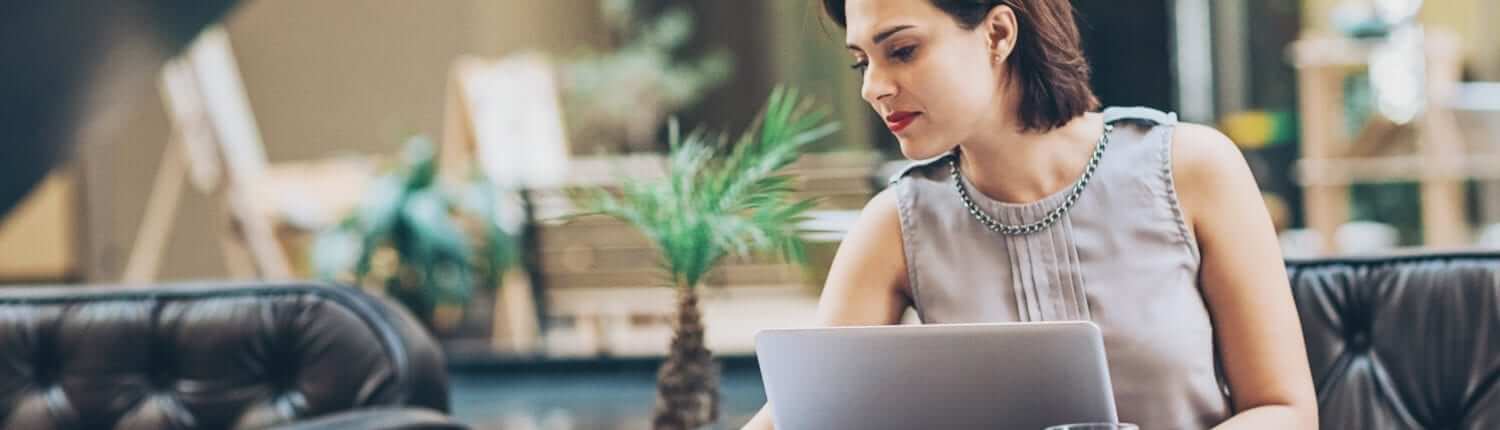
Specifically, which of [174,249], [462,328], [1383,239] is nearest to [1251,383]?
[1383,239]

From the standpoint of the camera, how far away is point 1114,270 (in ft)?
5.61

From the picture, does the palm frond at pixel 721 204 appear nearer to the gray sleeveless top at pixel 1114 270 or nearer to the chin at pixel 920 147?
the gray sleeveless top at pixel 1114 270

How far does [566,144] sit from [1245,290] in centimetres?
504

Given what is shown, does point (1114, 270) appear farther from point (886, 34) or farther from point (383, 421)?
point (383, 421)

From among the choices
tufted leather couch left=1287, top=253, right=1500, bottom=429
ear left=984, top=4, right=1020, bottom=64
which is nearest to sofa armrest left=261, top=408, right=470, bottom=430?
ear left=984, top=4, right=1020, bottom=64

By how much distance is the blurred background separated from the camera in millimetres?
5645

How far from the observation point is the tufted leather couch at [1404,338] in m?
1.99

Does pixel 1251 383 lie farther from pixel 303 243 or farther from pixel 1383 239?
pixel 303 243

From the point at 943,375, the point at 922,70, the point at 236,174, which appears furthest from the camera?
the point at 236,174

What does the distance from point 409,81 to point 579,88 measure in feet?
2.30

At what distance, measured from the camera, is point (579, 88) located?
6.68 meters

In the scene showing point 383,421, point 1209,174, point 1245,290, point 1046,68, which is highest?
point 1046,68

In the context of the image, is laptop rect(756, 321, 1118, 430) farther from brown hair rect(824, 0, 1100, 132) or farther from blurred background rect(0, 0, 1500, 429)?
blurred background rect(0, 0, 1500, 429)

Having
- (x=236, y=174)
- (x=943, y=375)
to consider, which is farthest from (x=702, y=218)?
(x=236, y=174)
